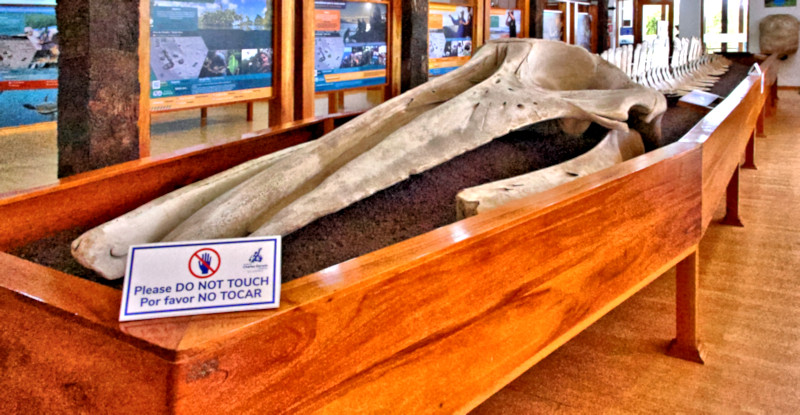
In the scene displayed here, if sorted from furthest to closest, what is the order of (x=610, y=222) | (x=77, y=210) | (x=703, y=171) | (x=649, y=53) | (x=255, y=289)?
1. (x=649, y=53)
2. (x=703, y=171)
3. (x=77, y=210)
4. (x=610, y=222)
5. (x=255, y=289)

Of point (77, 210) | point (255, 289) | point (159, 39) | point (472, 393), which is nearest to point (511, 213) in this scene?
point (472, 393)

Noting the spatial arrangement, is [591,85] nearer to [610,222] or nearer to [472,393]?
[610,222]

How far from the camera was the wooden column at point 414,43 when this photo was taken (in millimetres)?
5398

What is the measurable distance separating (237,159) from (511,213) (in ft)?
4.71

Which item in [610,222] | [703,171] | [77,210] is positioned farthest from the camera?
[703,171]

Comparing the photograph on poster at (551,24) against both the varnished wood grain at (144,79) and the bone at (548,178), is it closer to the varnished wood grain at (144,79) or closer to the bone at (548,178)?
the bone at (548,178)

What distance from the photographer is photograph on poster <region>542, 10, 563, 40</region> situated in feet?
29.6

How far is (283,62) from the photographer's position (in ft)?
13.6

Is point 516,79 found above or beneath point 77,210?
above

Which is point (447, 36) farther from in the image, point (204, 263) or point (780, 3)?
point (780, 3)

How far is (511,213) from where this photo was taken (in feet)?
5.13

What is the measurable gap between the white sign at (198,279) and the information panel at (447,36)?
5.43m

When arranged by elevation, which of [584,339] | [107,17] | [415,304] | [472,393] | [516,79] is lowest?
[584,339]

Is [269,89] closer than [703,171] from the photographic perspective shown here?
No
